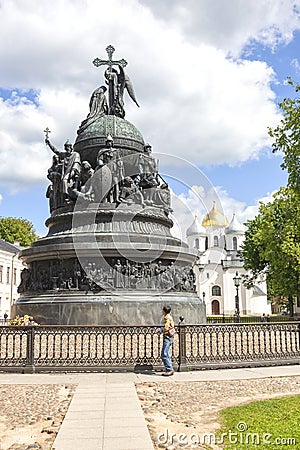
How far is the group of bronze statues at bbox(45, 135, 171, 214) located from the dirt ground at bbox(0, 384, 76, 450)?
14114 mm

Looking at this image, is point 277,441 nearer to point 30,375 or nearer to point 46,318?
point 30,375

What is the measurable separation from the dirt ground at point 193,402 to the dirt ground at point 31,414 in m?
1.39

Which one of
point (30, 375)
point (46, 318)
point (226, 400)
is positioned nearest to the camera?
point (226, 400)

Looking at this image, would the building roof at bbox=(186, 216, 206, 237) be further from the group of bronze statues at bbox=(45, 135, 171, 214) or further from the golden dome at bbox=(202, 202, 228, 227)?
the group of bronze statues at bbox=(45, 135, 171, 214)

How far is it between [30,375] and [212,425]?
582 centimetres

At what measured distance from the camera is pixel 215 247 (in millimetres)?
98500

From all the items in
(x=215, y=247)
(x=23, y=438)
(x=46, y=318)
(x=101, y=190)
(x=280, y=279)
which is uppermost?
(x=215, y=247)

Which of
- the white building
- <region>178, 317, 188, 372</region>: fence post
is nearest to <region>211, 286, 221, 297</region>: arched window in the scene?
the white building

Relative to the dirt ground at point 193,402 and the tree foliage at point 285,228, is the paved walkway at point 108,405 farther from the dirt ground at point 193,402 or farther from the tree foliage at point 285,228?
the tree foliage at point 285,228

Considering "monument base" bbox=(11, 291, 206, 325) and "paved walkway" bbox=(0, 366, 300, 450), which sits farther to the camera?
"monument base" bbox=(11, 291, 206, 325)

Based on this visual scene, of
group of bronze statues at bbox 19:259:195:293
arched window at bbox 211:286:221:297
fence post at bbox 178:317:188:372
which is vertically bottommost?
fence post at bbox 178:317:188:372

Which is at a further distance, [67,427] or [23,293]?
[23,293]

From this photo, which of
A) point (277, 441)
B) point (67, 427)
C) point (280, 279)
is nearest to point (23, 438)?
point (67, 427)

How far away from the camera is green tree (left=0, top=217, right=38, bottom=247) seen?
2842 inches
